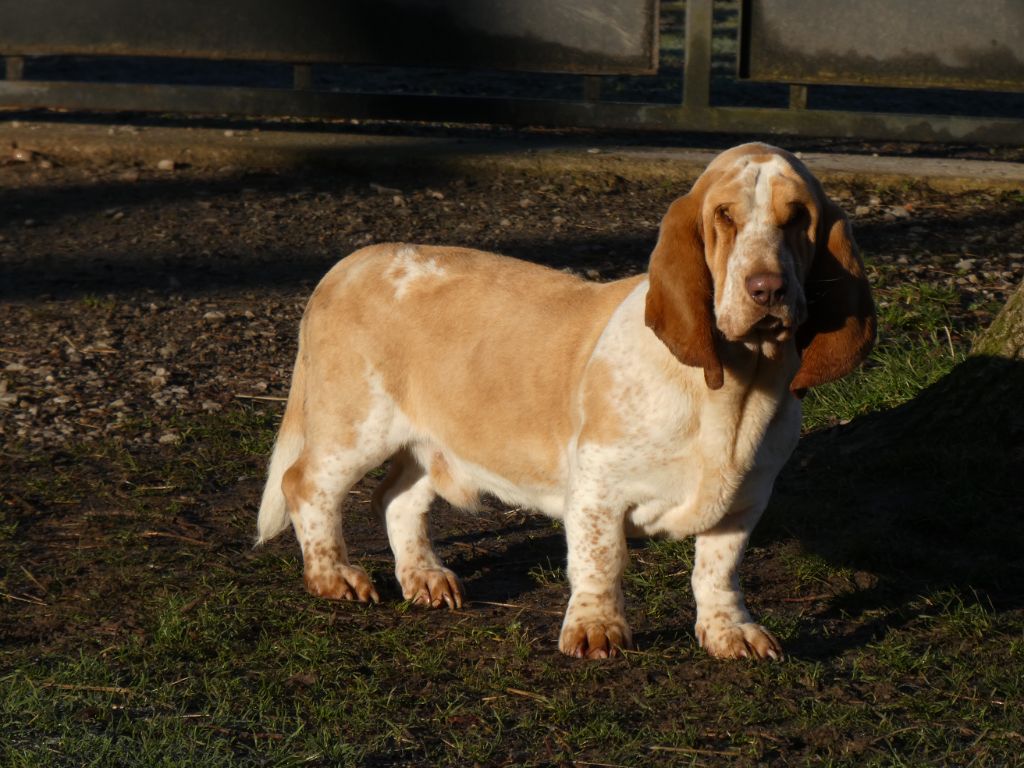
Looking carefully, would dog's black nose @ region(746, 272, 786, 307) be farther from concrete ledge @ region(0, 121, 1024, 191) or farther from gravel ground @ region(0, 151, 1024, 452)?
concrete ledge @ region(0, 121, 1024, 191)

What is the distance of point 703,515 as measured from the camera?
4.07 meters

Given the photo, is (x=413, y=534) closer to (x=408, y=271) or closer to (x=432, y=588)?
(x=432, y=588)

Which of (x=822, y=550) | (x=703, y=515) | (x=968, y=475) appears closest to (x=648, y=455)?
(x=703, y=515)

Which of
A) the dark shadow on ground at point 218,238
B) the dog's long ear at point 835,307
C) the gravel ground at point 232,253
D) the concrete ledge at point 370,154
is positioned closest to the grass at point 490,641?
the gravel ground at point 232,253

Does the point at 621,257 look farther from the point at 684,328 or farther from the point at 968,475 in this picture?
the point at 684,328

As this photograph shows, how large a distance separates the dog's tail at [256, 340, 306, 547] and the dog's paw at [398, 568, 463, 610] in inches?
20.1

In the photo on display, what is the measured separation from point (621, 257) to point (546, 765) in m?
4.66

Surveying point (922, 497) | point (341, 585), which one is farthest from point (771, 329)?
point (922, 497)

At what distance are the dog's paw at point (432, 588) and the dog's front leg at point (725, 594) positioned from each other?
0.76 metres

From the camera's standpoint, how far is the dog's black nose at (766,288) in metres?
3.63

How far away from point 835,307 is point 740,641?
964mm

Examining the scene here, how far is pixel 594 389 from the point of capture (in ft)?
13.5

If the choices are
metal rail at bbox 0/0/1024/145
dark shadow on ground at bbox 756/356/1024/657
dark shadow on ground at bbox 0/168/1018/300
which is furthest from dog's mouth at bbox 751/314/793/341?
metal rail at bbox 0/0/1024/145

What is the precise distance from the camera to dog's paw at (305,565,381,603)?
4652 millimetres
